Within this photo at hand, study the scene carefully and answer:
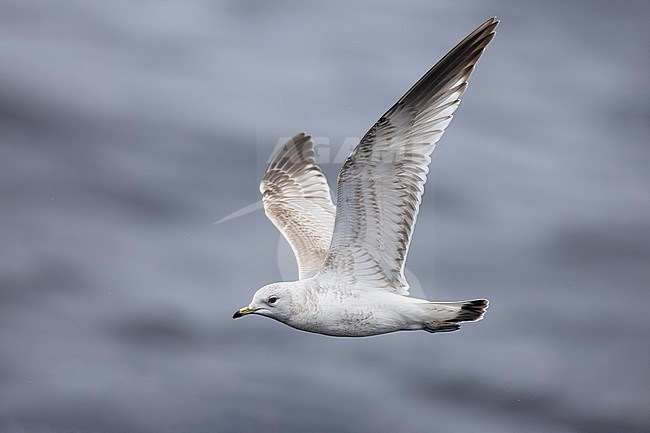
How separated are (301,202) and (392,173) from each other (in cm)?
274

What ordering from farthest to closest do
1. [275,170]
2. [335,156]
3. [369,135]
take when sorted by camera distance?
[335,156]
[275,170]
[369,135]

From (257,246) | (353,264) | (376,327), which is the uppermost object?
(257,246)

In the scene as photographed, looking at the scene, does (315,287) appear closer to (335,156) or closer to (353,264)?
(353,264)

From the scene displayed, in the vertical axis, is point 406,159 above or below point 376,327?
above

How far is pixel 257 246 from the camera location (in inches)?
684

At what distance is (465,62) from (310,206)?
3026 mm

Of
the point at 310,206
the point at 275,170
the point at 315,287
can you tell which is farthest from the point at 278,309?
the point at 275,170

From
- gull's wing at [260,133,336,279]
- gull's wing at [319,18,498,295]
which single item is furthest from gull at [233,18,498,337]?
gull's wing at [260,133,336,279]

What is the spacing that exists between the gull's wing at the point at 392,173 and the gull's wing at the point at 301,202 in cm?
105

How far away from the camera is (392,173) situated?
7520mm

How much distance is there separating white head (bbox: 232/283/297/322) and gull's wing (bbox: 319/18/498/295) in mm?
358

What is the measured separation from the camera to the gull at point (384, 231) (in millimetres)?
7469

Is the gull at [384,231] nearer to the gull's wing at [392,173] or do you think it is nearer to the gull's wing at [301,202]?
the gull's wing at [392,173]

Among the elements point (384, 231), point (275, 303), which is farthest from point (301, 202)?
point (275, 303)
